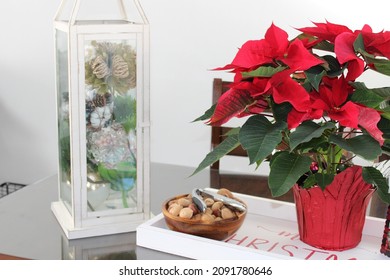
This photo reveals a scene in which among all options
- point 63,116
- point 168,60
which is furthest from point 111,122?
point 168,60

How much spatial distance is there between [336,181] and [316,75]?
0.67 ft

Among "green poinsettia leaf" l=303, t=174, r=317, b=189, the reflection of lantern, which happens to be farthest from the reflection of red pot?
the reflection of lantern

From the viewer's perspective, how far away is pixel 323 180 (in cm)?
106

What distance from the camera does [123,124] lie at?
1328 millimetres

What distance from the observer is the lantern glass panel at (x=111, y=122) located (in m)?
1.29

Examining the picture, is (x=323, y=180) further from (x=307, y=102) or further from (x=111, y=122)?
(x=111, y=122)

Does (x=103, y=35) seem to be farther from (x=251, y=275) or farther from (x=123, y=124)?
(x=251, y=275)

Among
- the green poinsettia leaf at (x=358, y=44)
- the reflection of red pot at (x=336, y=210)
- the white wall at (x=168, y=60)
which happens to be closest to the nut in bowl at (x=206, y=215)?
the reflection of red pot at (x=336, y=210)

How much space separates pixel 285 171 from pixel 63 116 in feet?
1.90

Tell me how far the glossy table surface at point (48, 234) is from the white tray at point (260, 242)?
0.03m

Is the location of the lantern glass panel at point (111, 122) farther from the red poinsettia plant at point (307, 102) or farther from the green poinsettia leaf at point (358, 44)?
the green poinsettia leaf at point (358, 44)

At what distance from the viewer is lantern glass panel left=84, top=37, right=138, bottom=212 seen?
1286mm

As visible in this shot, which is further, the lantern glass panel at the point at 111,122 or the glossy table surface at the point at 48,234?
the lantern glass panel at the point at 111,122

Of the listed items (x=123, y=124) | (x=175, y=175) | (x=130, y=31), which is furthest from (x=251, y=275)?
(x=175, y=175)
